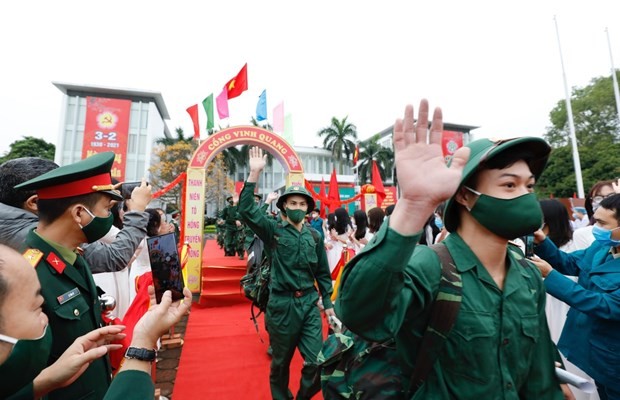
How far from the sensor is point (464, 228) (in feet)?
4.57

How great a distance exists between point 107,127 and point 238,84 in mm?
29024

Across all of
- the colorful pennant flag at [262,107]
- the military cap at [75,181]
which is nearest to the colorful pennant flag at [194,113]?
the colorful pennant flag at [262,107]

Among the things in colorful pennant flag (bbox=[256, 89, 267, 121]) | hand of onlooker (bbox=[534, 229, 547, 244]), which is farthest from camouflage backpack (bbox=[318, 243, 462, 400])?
colorful pennant flag (bbox=[256, 89, 267, 121])

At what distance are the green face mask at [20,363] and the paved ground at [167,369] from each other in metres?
2.81

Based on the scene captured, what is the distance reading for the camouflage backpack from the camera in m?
1.10

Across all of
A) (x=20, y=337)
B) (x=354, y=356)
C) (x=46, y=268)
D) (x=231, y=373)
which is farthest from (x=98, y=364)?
(x=231, y=373)

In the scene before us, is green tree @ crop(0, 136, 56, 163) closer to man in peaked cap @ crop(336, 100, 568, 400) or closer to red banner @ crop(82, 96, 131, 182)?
red banner @ crop(82, 96, 131, 182)

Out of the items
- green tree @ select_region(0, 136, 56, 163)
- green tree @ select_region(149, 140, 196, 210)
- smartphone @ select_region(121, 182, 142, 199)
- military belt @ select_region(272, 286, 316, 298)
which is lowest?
military belt @ select_region(272, 286, 316, 298)

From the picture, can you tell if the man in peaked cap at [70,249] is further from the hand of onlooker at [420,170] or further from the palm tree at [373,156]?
the palm tree at [373,156]

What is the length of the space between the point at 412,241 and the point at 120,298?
3.00 meters

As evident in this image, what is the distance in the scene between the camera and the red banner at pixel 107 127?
30406 millimetres

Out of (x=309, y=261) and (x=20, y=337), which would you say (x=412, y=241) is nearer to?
(x=20, y=337)

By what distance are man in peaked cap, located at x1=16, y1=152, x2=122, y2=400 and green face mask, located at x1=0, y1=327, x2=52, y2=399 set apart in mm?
542

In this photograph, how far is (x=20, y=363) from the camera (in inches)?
36.4
